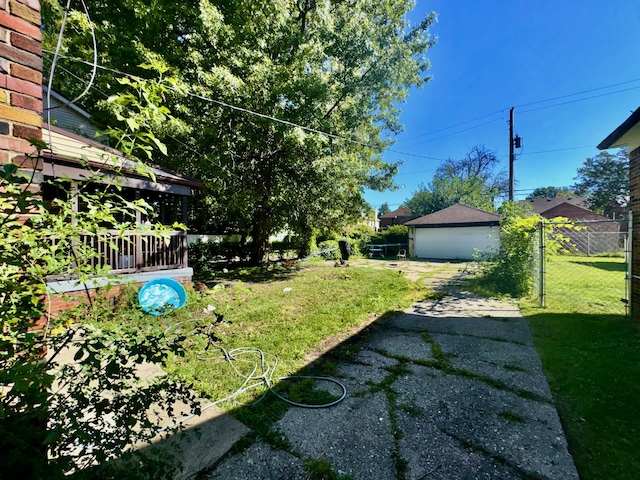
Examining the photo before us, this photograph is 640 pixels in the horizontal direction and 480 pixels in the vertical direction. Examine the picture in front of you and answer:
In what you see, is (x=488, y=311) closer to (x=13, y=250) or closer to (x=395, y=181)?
(x=13, y=250)

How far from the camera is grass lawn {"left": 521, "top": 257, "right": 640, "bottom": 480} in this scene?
1.95 m

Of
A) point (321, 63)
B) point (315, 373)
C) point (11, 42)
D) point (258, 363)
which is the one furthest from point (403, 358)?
point (321, 63)

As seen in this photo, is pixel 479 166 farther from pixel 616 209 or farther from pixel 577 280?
pixel 577 280

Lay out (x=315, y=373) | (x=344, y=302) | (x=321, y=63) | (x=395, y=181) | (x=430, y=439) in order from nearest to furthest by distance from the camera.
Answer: (x=430, y=439), (x=315, y=373), (x=344, y=302), (x=321, y=63), (x=395, y=181)

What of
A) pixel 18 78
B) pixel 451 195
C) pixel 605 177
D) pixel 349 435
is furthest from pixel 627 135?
pixel 605 177

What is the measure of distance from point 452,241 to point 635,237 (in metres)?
12.3

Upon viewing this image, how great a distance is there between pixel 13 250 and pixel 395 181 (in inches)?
500

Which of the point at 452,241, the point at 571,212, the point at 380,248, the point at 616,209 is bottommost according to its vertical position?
the point at 380,248

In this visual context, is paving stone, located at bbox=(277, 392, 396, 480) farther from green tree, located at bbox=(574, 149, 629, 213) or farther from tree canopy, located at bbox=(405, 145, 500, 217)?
green tree, located at bbox=(574, 149, 629, 213)

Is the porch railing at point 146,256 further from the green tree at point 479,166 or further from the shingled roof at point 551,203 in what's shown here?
the shingled roof at point 551,203

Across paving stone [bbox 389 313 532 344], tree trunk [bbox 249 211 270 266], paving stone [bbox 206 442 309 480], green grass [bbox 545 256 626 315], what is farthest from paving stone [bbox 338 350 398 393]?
tree trunk [bbox 249 211 270 266]

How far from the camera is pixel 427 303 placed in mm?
6270

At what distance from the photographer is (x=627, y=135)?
171 inches

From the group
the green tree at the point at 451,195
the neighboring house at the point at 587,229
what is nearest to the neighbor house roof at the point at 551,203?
the neighboring house at the point at 587,229
